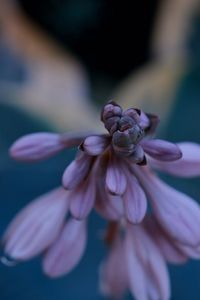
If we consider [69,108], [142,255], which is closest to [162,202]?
[142,255]

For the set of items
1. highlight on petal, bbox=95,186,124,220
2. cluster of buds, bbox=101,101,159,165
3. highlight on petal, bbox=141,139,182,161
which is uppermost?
cluster of buds, bbox=101,101,159,165

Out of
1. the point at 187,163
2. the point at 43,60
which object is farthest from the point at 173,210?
the point at 43,60

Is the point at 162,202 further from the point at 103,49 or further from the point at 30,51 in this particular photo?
the point at 103,49

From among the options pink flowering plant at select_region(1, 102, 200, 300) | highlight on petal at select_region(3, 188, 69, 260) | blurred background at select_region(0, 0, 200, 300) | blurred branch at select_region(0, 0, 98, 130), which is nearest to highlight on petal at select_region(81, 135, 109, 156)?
pink flowering plant at select_region(1, 102, 200, 300)

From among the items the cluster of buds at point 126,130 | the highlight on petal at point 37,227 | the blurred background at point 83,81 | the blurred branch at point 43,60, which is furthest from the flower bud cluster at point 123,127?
the blurred branch at point 43,60

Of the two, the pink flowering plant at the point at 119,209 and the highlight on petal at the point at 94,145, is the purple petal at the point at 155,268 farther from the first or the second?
the highlight on petal at the point at 94,145

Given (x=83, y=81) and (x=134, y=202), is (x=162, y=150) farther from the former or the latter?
(x=83, y=81)

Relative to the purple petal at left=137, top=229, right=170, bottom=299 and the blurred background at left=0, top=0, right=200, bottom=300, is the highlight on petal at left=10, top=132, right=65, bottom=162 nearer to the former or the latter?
the purple petal at left=137, top=229, right=170, bottom=299
